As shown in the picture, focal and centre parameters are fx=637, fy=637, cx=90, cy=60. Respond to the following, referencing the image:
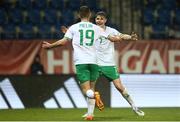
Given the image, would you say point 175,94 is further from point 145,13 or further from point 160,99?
A: point 145,13

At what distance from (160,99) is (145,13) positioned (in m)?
5.16

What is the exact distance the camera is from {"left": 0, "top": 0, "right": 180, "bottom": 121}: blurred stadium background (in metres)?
15.6

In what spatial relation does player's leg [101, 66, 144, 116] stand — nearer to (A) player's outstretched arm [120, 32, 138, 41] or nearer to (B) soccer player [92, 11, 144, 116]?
(B) soccer player [92, 11, 144, 116]

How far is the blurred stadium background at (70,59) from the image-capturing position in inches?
613

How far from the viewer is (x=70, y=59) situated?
18.6m

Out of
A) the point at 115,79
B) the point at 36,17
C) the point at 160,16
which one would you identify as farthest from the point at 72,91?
the point at 160,16

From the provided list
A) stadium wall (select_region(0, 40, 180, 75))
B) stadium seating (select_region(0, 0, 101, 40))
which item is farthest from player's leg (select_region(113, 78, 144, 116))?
stadium seating (select_region(0, 0, 101, 40))

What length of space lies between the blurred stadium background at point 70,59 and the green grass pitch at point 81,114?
0.08 feet

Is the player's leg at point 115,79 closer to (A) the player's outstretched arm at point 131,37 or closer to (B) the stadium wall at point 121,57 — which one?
(A) the player's outstretched arm at point 131,37

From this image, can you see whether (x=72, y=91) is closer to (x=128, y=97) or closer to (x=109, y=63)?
(x=109, y=63)

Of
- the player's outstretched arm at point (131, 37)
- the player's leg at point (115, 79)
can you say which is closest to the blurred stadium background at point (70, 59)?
the player's leg at point (115, 79)

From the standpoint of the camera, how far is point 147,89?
1573cm

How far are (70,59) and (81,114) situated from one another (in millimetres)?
5355

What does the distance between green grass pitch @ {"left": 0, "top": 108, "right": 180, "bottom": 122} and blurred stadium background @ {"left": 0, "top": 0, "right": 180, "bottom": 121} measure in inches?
1.0
